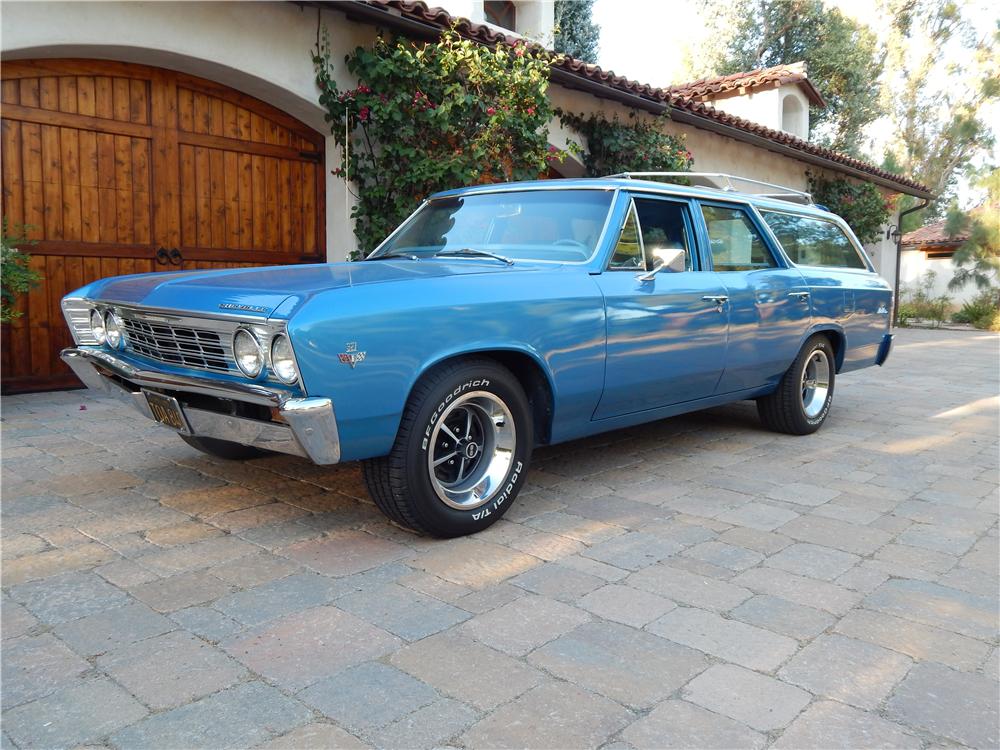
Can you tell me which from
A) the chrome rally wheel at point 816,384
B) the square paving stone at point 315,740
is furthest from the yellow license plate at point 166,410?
the chrome rally wheel at point 816,384

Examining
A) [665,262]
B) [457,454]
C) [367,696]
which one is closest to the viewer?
[367,696]

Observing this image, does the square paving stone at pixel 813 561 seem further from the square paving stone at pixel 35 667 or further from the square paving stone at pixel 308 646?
the square paving stone at pixel 35 667

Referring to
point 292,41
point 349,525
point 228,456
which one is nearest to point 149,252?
point 292,41

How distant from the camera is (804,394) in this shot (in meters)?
6.00

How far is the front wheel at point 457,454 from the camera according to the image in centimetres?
323

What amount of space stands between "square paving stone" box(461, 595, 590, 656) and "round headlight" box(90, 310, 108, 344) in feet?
7.65

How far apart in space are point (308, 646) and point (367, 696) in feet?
1.20

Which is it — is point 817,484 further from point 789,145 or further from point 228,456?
point 789,145

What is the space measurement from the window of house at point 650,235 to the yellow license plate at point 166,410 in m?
2.15

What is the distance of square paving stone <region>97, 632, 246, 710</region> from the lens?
2.25m

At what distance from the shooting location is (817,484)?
4.59 meters

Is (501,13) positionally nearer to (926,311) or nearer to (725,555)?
(725,555)

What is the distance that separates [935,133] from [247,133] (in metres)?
35.2

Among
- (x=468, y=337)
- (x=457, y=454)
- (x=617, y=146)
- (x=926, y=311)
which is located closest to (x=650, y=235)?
(x=468, y=337)
